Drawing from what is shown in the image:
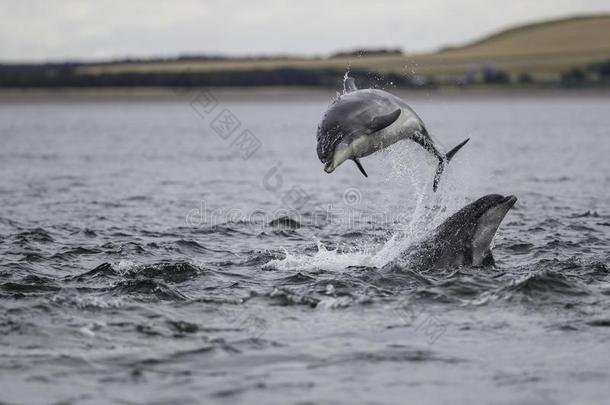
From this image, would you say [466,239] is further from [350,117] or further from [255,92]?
[255,92]

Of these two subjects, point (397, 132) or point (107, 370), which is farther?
point (397, 132)

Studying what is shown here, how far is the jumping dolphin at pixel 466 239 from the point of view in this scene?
16375mm

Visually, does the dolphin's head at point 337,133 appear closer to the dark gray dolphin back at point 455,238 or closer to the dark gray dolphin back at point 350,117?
the dark gray dolphin back at point 350,117

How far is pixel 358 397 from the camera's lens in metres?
10.7

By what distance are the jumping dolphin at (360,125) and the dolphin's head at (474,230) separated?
2204 mm

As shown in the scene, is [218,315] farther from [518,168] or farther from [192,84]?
[192,84]

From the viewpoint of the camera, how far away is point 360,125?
14016mm

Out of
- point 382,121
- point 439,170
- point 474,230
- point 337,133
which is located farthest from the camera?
point 474,230

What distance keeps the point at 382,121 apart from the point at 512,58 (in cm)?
16130

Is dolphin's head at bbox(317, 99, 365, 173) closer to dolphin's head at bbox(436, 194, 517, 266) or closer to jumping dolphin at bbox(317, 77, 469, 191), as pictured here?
jumping dolphin at bbox(317, 77, 469, 191)

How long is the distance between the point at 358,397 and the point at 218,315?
148 inches

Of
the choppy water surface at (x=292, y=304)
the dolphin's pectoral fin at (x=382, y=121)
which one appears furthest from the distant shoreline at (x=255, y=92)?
the dolphin's pectoral fin at (x=382, y=121)

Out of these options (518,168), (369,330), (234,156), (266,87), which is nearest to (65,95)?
(266,87)

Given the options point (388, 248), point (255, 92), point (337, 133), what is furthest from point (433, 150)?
point (255, 92)
